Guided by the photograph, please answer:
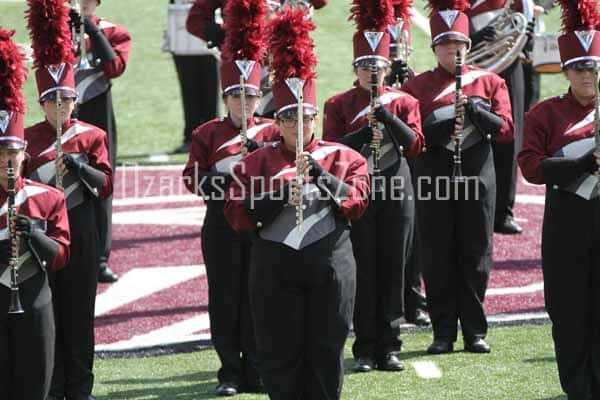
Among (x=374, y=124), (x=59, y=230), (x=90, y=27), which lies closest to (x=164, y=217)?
(x=90, y=27)

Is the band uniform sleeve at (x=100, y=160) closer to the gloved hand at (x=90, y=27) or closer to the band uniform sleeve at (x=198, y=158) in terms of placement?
the band uniform sleeve at (x=198, y=158)

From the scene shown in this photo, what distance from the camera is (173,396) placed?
931cm

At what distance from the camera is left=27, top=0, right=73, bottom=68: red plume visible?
357 inches

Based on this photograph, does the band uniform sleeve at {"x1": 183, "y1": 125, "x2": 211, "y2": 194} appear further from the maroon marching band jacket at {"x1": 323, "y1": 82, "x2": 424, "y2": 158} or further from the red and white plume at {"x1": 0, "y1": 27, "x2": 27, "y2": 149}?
the red and white plume at {"x1": 0, "y1": 27, "x2": 27, "y2": 149}

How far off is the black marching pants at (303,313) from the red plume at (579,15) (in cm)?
171

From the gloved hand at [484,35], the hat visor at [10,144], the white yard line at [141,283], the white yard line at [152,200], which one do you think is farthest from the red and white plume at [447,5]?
the white yard line at [152,200]

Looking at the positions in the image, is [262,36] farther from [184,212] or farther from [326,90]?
[326,90]

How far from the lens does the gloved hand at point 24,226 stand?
25.4ft

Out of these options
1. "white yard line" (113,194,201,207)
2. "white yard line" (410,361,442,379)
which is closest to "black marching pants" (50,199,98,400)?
"white yard line" (410,361,442,379)

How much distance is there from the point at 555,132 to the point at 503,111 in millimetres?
1491

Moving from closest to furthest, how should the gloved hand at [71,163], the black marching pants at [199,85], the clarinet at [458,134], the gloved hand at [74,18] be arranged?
1. the gloved hand at [71,163]
2. the clarinet at [458,134]
3. the gloved hand at [74,18]
4. the black marching pants at [199,85]

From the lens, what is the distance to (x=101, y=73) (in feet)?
38.8

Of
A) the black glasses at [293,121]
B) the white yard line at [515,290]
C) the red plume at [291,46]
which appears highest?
the red plume at [291,46]

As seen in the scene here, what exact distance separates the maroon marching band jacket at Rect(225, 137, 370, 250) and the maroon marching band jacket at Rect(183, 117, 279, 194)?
3.75 feet
